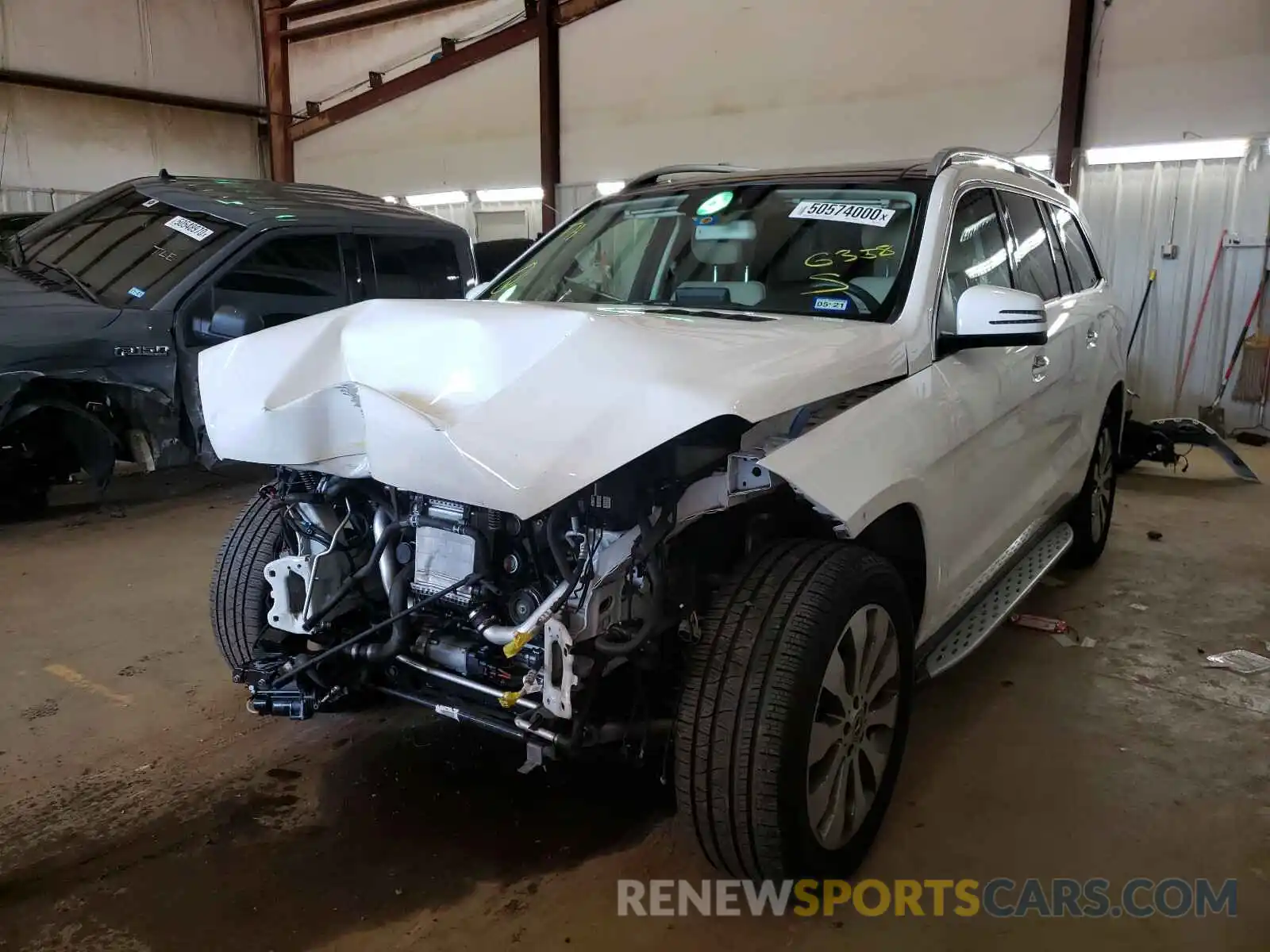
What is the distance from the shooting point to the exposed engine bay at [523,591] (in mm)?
1908

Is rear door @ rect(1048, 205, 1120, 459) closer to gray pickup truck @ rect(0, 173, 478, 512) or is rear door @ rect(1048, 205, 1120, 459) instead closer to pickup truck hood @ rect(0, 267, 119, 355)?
gray pickup truck @ rect(0, 173, 478, 512)

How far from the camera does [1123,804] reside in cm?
249

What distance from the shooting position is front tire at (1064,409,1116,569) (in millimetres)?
4066

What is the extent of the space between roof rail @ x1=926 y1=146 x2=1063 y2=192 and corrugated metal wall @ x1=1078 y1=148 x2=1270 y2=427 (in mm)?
5256

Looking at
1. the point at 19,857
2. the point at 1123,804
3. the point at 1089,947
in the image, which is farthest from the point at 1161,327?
the point at 19,857

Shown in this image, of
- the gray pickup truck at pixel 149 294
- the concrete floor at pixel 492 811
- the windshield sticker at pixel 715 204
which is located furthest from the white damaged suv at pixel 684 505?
the gray pickup truck at pixel 149 294

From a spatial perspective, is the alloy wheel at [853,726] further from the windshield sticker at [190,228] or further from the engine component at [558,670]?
the windshield sticker at [190,228]

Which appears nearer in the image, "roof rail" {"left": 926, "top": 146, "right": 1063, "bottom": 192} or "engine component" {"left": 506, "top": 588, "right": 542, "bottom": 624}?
"engine component" {"left": 506, "top": 588, "right": 542, "bottom": 624}

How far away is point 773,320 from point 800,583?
2.34ft

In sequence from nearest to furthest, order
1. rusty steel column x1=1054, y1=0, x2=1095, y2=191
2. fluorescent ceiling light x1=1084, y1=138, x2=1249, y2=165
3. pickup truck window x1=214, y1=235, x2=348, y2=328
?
pickup truck window x1=214, y1=235, x2=348, y2=328 → fluorescent ceiling light x1=1084, y1=138, x2=1249, y2=165 → rusty steel column x1=1054, y1=0, x2=1095, y2=191

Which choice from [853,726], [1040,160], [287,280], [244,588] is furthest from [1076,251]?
[1040,160]

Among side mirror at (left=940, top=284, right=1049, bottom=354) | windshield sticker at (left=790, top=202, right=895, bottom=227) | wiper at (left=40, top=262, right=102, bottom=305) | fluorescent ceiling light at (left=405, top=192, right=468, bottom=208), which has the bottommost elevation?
wiper at (left=40, top=262, right=102, bottom=305)

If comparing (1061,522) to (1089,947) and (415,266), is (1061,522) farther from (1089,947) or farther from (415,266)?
(415,266)

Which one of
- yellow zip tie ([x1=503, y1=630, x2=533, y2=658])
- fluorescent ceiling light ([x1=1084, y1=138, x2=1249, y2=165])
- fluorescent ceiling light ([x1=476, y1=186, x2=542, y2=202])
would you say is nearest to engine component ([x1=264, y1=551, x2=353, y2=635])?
yellow zip tie ([x1=503, y1=630, x2=533, y2=658])
